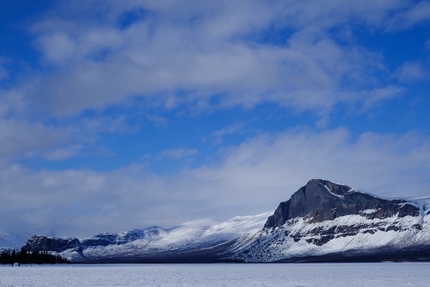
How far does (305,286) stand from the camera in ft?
190

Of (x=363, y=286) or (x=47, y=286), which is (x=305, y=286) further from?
(x=47, y=286)

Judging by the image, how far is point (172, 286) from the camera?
60.4 metres

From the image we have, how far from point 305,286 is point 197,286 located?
12622 mm

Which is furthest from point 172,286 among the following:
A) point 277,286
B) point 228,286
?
point 277,286

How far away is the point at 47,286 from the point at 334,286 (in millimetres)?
33364

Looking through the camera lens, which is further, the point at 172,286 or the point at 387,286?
the point at 172,286

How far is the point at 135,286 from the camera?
199ft

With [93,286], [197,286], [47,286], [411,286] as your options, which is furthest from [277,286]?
[47,286]

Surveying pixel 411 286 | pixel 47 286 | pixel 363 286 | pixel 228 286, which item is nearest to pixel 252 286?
pixel 228 286

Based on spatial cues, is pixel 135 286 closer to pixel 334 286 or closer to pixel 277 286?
pixel 277 286

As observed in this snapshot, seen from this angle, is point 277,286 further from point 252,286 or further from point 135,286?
point 135,286

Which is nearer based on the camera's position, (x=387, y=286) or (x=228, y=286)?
(x=387, y=286)

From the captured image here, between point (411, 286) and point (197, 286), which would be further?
point (197, 286)

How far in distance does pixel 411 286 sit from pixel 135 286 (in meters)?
31.8
